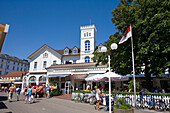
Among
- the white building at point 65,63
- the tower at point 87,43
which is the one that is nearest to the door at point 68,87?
the white building at point 65,63

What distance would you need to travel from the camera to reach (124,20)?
14.3 metres

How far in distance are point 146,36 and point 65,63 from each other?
20.7 meters

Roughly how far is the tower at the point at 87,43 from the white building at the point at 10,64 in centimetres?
4949

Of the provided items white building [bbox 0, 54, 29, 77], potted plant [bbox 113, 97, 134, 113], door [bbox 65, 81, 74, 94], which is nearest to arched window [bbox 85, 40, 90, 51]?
door [bbox 65, 81, 74, 94]

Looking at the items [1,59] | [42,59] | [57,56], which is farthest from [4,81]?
[57,56]

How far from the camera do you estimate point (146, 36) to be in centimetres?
1279

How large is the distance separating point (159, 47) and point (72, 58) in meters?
21.4

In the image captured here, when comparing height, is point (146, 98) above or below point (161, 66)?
below

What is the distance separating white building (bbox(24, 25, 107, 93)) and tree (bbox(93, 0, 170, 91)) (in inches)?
409

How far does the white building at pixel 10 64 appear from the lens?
6142cm

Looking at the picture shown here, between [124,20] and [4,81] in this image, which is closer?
[124,20]

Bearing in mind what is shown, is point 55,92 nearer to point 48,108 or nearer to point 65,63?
point 65,63

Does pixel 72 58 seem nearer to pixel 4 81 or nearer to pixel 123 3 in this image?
pixel 123 3

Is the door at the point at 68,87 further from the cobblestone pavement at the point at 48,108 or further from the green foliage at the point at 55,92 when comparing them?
the cobblestone pavement at the point at 48,108
